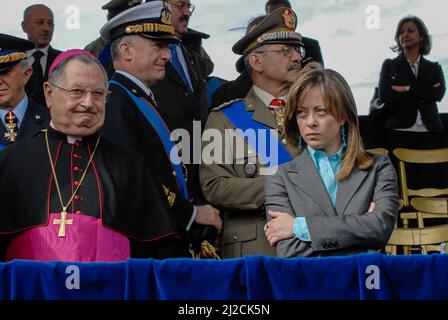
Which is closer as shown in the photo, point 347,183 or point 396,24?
point 347,183

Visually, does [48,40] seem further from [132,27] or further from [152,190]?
[152,190]

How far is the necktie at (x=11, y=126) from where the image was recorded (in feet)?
16.8

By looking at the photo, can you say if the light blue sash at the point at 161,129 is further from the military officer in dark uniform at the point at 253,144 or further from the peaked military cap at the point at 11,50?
the peaked military cap at the point at 11,50

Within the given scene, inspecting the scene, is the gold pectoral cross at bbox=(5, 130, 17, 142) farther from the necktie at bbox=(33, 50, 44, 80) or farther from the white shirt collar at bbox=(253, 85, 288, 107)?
the white shirt collar at bbox=(253, 85, 288, 107)

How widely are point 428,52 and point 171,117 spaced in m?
1.99

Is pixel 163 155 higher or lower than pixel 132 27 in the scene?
lower

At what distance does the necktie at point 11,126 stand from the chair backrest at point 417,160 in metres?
2.60

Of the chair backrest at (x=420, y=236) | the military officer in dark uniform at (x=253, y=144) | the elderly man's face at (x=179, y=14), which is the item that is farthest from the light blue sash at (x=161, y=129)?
the chair backrest at (x=420, y=236)

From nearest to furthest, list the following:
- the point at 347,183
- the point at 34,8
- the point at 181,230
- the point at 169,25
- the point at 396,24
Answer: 1. the point at 347,183
2. the point at 181,230
3. the point at 169,25
4. the point at 34,8
5. the point at 396,24

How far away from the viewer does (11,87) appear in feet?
17.2

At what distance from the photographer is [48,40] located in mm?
6102

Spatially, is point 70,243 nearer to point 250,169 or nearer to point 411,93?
point 250,169

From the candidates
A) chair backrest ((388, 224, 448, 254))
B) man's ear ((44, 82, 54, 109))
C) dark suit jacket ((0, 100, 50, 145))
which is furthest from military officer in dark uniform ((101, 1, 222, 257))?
chair backrest ((388, 224, 448, 254))

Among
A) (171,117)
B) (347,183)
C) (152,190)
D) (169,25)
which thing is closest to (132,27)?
(169,25)
